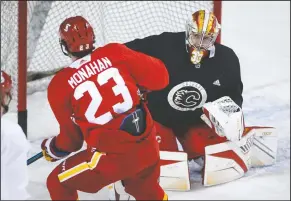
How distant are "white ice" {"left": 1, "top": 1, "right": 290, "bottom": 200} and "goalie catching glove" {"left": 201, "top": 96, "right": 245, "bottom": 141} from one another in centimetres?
24

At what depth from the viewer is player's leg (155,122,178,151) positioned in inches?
118

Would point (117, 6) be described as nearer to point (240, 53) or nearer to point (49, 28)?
point (49, 28)

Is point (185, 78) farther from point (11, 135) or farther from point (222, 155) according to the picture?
point (11, 135)

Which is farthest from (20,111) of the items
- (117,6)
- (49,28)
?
(117,6)

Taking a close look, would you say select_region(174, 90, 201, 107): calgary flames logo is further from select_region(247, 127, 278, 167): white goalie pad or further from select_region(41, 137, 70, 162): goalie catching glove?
select_region(41, 137, 70, 162): goalie catching glove

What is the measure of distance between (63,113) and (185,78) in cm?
67

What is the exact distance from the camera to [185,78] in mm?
2930

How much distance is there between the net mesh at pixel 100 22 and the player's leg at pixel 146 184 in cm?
127

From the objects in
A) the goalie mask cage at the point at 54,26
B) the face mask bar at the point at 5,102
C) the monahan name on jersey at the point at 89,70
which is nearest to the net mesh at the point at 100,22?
the goalie mask cage at the point at 54,26

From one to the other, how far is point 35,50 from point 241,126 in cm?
136

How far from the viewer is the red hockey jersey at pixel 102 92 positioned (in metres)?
2.35

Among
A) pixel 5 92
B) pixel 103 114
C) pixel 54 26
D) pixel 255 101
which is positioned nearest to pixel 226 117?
pixel 103 114

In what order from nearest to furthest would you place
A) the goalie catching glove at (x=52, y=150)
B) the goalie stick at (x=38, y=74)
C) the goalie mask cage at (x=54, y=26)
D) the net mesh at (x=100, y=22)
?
the goalie catching glove at (x=52, y=150) → the goalie mask cage at (x=54, y=26) → the net mesh at (x=100, y=22) → the goalie stick at (x=38, y=74)

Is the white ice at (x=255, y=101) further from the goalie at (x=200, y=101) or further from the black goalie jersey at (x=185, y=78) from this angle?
the black goalie jersey at (x=185, y=78)
